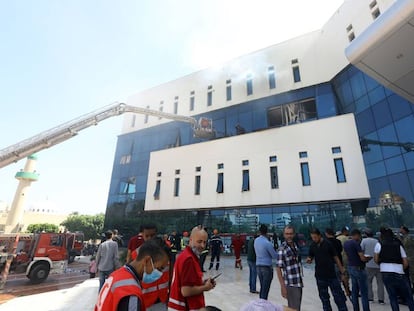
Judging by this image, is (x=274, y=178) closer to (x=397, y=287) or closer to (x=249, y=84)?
(x=249, y=84)

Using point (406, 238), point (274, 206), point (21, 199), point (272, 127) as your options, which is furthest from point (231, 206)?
point (21, 199)

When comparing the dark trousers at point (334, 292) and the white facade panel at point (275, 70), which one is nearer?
the dark trousers at point (334, 292)

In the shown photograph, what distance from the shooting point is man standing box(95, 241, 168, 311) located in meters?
1.35

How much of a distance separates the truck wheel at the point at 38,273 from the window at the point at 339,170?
16.6 metres

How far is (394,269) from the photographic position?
12.6ft

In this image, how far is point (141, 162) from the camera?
23391mm

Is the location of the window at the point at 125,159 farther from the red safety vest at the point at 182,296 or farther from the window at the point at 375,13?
the window at the point at 375,13

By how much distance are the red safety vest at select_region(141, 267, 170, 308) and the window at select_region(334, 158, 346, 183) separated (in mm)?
13973

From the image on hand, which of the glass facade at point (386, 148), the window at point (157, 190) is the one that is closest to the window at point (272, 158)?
the glass facade at point (386, 148)

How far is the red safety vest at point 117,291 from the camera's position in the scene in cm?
137

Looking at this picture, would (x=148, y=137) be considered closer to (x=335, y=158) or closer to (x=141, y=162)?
(x=141, y=162)

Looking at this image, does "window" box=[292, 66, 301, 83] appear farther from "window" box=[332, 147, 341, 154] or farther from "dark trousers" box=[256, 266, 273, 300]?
"dark trousers" box=[256, 266, 273, 300]

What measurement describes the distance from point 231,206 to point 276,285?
9.25m

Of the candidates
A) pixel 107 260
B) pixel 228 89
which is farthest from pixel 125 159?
pixel 107 260
